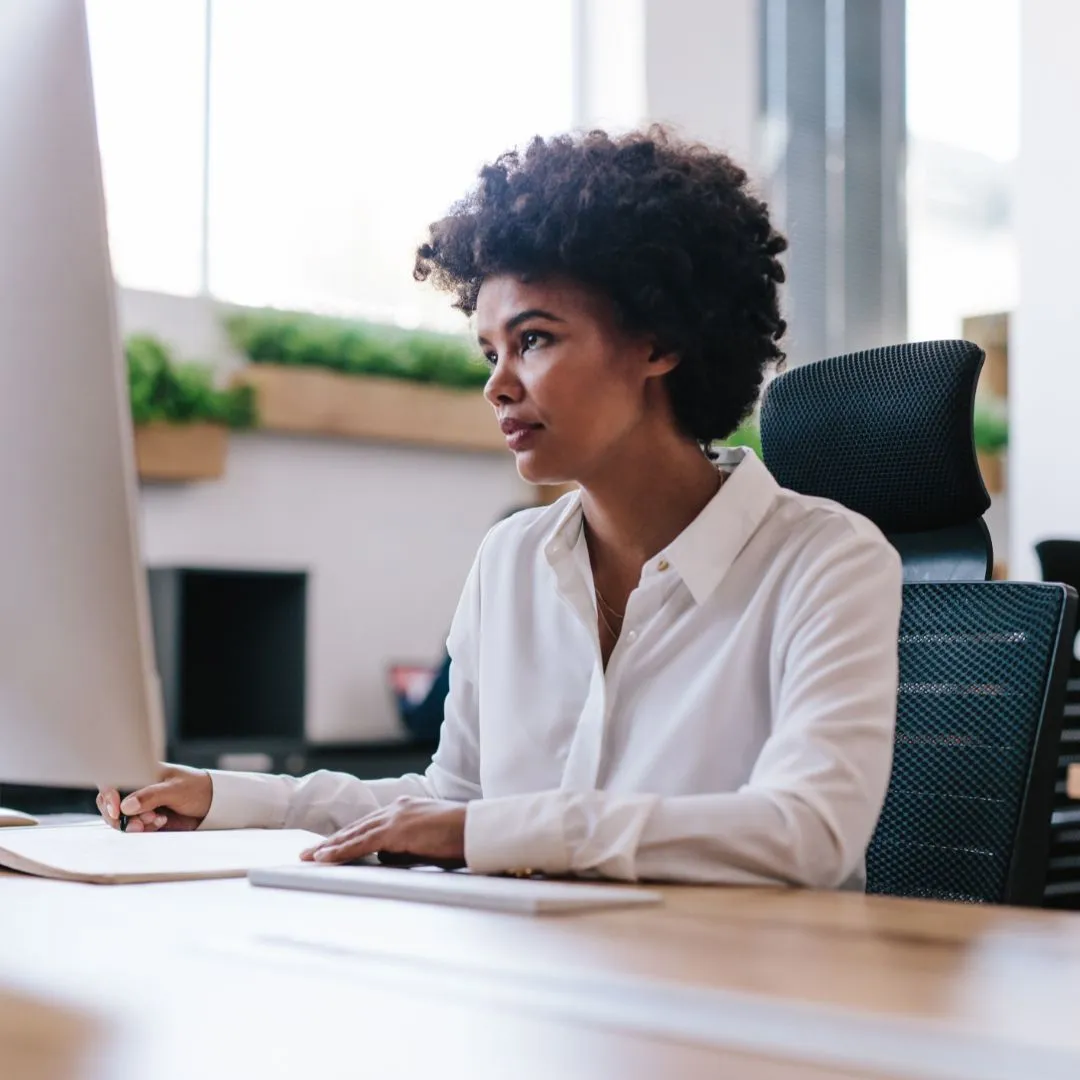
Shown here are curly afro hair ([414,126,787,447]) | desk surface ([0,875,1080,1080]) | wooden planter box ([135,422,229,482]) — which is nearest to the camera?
desk surface ([0,875,1080,1080])

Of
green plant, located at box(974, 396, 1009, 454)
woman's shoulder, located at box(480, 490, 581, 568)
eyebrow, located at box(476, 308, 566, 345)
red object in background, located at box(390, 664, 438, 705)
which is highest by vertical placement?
eyebrow, located at box(476, 308, 566, 345)

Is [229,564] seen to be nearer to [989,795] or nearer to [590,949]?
[989,795]

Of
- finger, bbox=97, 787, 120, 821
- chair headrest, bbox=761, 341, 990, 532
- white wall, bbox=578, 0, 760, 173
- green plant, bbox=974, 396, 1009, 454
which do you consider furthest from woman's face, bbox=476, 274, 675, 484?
white wall, bbox=578, 0, 760, 173

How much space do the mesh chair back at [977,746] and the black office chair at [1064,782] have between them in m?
0.06

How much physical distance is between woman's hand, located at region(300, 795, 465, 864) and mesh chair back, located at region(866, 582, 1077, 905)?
520mm

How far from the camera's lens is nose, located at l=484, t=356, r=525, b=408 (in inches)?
57.8

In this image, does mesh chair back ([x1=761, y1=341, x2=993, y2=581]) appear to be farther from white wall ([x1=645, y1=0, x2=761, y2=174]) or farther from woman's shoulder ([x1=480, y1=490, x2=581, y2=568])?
white wall ([x1=645, y1=0, x2=761, y2=174])

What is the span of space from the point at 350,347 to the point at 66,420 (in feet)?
14.4

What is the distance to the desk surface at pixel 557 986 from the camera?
526 millimetres

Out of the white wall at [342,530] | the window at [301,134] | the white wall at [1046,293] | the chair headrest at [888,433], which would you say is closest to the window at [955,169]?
the window at [301,134]

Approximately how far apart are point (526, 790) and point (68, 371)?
790 mm

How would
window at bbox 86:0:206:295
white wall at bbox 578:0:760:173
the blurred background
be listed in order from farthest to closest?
1. white wall at bbox 578:0:760:173
2. window at bbox 86:0:206:295
3. the blurred background

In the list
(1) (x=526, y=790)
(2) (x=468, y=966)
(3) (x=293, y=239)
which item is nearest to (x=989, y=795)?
(1) (x=526, y=790)

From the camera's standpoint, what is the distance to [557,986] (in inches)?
25.4
